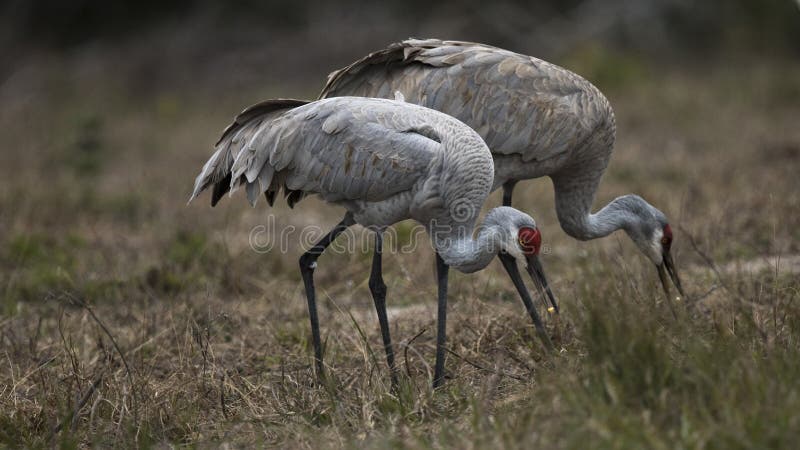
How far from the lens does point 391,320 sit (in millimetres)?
5422

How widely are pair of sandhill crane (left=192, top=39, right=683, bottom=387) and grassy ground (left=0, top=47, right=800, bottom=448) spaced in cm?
29

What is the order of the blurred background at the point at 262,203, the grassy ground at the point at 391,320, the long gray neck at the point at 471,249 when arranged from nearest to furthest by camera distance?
the grassy ground at the point at 391,320 → the long gray neck at the point at 471,249 → the blurred background at the point at 262,203

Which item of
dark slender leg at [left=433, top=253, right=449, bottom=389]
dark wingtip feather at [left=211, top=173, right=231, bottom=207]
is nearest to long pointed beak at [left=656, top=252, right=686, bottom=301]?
dark slender leg at [left=433, top=253, right=449, bottom=389]

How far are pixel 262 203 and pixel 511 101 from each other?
3764 millimetres

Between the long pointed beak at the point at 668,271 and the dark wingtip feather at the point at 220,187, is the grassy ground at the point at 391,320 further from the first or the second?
the dark wingtip feather at the point at 220,187

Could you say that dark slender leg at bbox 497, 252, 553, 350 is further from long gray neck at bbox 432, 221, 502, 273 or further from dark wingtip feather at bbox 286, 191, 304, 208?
dark wingtip feather at bbox 286, 191, 304, 208

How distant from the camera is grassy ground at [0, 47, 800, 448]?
3.25m

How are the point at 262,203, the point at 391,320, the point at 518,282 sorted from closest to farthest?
the point at 518,282 → the point at 391,320 → the point at 262,203

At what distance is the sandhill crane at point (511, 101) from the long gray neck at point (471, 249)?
0.90 metres

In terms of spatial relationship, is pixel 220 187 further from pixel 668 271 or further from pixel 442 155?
pixel 668 271

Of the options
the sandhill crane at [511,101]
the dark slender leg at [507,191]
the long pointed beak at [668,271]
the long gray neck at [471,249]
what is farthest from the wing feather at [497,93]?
the long gray neck at [471,249]

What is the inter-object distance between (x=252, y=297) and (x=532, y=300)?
191cm

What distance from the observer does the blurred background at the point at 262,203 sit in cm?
480

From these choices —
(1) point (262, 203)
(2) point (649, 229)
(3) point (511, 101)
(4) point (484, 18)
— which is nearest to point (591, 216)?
(2) point (649, 229)
